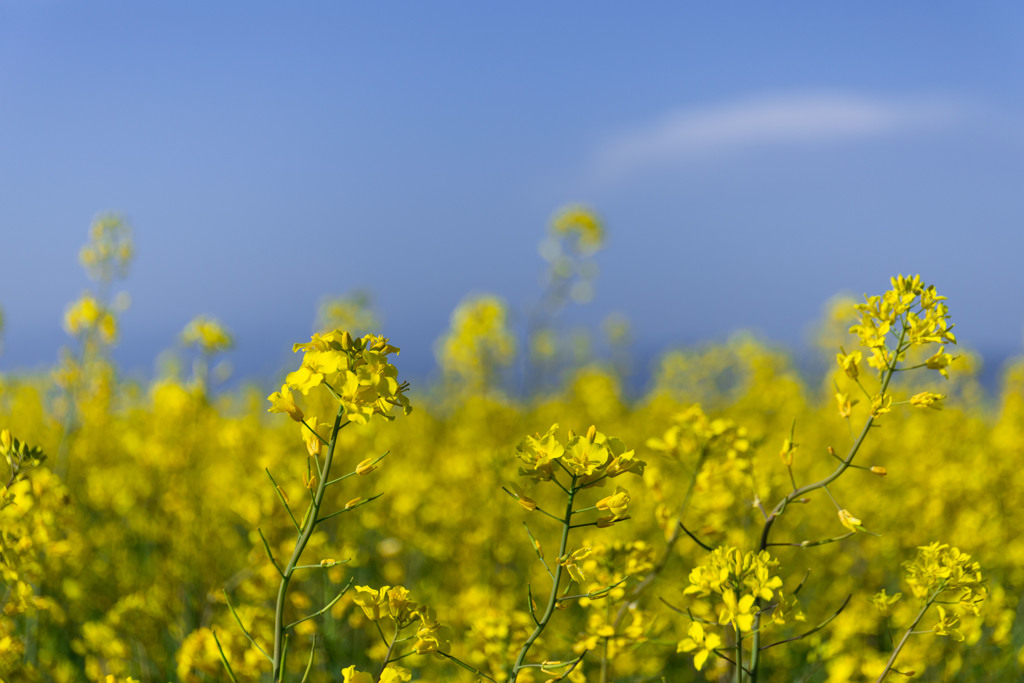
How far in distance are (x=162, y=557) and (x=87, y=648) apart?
1.27 meters

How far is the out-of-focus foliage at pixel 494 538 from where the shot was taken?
5.61ft

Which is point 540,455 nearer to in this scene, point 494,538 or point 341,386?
point 341,386

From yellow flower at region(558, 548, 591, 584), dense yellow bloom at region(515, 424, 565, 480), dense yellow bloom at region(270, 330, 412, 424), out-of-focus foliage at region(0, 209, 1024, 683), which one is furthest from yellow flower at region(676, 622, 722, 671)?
dense yellow bloom at region(270, 330, 412, 424)

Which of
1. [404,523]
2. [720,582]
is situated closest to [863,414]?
[404,523]

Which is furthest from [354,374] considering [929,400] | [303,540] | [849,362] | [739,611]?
[929,400]

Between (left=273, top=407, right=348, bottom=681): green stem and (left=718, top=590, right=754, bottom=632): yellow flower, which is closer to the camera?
(left=273, top=407, right=348, bottom=681): green stem

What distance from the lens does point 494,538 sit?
398 cm

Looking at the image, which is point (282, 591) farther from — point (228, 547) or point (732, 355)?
point (732, 355)

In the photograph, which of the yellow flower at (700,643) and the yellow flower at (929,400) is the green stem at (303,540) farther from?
the yellow flower at (929,400)

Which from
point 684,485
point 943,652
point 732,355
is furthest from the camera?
point 732,355

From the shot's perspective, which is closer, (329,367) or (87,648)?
(329,367)

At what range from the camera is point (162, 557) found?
4445 mm

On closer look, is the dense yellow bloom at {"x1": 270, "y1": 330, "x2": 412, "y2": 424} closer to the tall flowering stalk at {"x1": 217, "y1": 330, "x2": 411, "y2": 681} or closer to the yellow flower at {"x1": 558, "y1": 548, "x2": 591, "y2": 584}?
the tall flowering stalk at {"x1": 217, "y1": 330, "x2": 411, "y2": 681}

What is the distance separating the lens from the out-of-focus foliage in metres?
1.71
